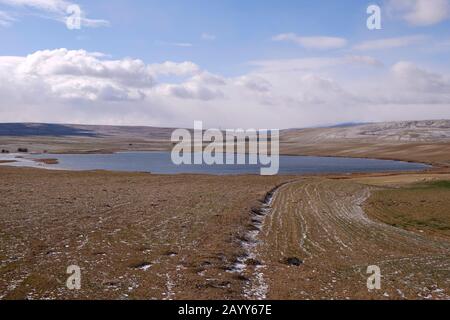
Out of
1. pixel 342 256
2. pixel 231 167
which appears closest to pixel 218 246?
pixel 342 256

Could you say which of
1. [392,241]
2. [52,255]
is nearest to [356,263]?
[392,241]

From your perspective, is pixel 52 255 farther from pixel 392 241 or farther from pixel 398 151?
pixel 398 151

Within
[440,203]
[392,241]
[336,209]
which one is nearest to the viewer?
[392,241]

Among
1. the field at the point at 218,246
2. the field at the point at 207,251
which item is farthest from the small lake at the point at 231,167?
the field at the point at 207,251

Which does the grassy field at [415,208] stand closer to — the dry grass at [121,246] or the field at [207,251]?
the field at [207,251]

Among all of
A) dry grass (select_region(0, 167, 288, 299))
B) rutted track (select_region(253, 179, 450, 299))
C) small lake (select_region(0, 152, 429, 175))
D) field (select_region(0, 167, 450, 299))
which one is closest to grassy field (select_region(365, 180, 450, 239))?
field (select_region(0, 167, 450, 299))

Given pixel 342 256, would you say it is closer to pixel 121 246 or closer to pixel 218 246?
pixel 218 246

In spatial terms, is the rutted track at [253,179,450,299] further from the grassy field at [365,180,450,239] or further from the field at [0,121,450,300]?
the grassy field at [365,180,450,239]
